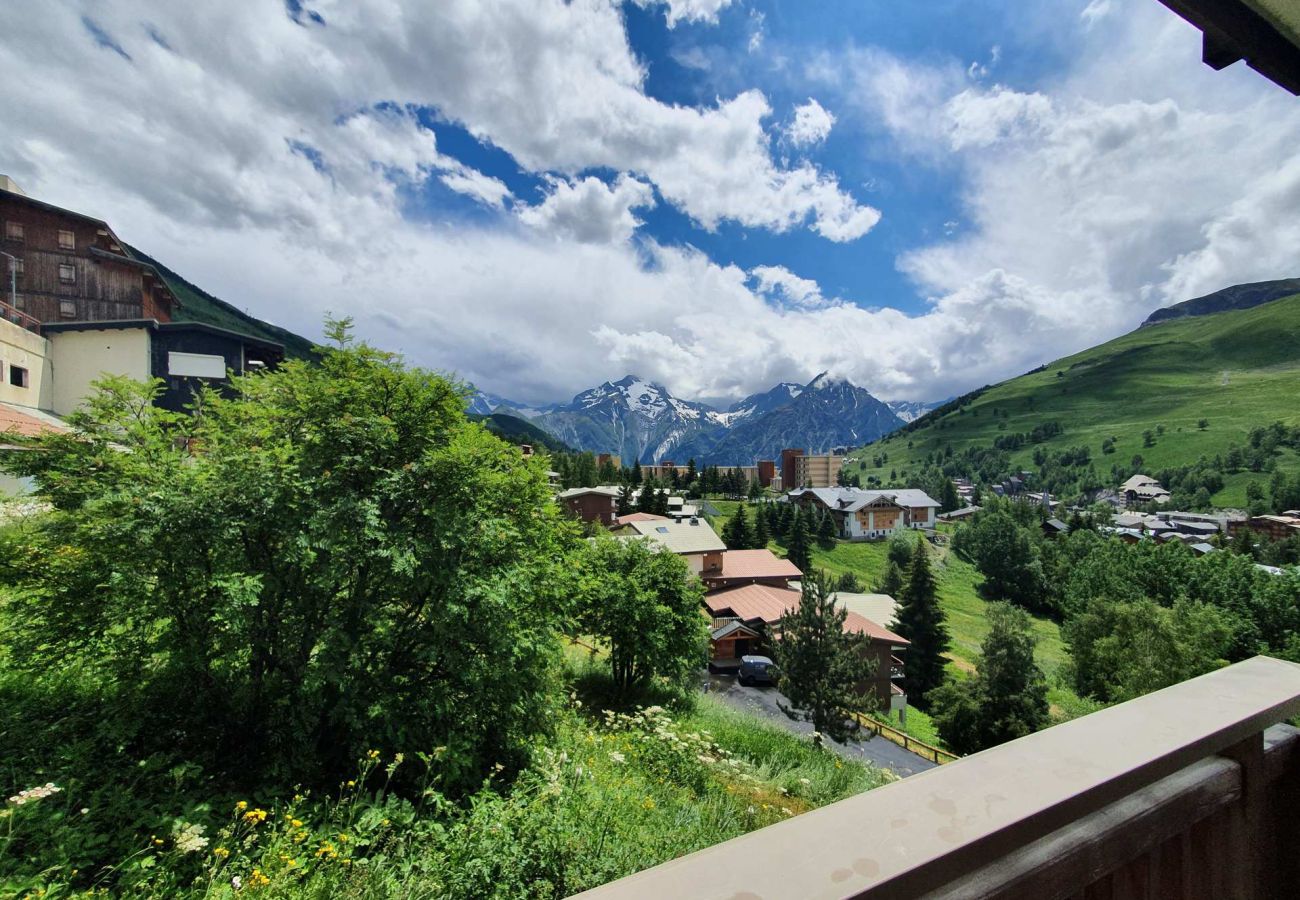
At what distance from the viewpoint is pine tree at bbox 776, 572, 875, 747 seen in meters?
17.5

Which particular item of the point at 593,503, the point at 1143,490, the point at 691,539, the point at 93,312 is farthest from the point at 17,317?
the point at 1143,490

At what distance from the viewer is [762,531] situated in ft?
210

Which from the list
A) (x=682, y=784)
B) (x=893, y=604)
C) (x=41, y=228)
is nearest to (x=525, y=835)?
(x=682, y=784)

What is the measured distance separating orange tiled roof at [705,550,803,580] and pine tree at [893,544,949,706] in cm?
979

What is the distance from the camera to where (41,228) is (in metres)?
32.8

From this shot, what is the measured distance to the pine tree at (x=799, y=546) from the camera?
60.0 metres

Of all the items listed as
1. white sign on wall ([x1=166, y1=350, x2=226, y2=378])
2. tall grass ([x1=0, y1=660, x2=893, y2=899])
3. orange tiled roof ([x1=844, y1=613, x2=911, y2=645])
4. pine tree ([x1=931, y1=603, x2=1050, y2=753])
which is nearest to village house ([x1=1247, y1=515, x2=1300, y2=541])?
orange tiled roof ([x1=844, y1=613, x2=911, y2=645])

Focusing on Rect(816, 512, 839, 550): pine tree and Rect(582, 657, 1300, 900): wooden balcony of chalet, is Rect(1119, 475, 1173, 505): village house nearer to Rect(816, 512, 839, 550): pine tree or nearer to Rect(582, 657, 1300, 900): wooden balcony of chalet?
Rect(816, 512, 839, 550): pine tree

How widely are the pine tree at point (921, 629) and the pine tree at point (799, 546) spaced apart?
24747 mm

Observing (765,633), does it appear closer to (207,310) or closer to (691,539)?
(691,539)

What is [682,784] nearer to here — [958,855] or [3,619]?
[958,855]

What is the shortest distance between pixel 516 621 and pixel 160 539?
14.8ft

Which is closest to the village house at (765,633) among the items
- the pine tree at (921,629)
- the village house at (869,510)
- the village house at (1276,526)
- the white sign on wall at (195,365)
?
the pine tree at (921,629)

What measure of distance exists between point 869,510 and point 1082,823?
311ft
